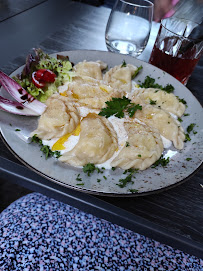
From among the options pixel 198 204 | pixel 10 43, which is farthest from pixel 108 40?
pixel 198 204

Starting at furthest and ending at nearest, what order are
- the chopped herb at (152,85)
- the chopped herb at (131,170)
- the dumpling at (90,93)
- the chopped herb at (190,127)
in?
the chopped herb at (152,85) → the dumpling at (90,93) → the chopped herb at (190,127) → the chopped herb at (131,170)

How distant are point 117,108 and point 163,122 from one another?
0.26 m

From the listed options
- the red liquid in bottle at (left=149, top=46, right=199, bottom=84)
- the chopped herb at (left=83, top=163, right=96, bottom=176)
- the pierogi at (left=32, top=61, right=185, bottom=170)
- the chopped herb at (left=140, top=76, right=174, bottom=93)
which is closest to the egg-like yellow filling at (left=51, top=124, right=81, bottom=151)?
the pierogi at (left=32, top=61, right=185, bottom=170)

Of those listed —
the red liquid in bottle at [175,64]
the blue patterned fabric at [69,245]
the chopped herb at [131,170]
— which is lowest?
the blue patterned fabric at [69,245]

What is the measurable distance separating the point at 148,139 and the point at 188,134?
0.76ft

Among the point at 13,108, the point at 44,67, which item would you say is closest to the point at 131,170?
the point at 13,108

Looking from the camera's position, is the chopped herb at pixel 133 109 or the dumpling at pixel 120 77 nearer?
the chopped herb at pixel 133 109

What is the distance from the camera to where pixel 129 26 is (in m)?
1.81

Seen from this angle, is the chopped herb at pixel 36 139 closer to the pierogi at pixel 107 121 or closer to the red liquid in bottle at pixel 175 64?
the pierogi at pixel 107 121

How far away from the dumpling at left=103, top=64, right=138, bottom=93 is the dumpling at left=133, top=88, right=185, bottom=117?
77 mm

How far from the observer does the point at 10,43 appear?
1943 mm

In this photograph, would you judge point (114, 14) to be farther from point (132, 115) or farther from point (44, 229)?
point (44, 229)

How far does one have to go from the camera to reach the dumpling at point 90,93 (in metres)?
1.39

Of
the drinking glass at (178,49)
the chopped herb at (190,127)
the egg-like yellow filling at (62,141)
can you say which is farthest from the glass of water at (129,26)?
the egg-like yellow filling at (62,141)
